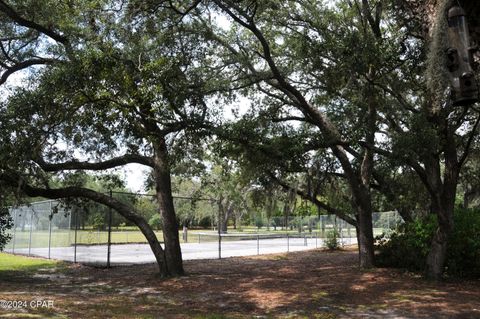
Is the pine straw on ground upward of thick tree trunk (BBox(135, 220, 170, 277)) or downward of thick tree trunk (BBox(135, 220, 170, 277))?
downward

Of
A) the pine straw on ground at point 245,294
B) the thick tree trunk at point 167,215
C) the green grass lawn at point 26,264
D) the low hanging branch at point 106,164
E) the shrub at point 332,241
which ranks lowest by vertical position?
the green grass lawn at point 26,264

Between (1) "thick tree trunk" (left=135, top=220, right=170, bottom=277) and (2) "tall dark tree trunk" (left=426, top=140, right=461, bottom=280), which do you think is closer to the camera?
(2) "tall dark tree trunk" (left=426, top=140, right=461, bottom=280)

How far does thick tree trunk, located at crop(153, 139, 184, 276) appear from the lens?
44.4 ft

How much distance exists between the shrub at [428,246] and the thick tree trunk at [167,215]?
6604 millimetres

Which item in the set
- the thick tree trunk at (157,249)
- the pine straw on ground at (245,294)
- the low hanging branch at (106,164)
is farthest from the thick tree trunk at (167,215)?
the pine straw on ground at (245,294)

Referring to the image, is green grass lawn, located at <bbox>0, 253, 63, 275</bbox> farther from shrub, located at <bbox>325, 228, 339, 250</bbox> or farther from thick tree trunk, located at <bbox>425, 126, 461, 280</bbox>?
shrub, located at <bbox>325, 228, 339, 250</bbox>

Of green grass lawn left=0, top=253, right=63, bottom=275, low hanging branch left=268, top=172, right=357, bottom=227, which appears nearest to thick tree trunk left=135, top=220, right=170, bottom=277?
green grass lawn left=0, top=253, right=63, bottom=275

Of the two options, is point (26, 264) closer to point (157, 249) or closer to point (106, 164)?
point (106, 164)

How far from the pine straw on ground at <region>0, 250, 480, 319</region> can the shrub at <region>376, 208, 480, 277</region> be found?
601mm

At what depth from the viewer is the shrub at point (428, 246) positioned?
41.3 ft

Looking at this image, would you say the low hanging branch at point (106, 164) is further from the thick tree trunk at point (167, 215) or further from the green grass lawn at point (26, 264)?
the green grass lawn at point (26, 264)

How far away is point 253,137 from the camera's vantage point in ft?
39.2

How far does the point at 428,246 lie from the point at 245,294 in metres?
6.07

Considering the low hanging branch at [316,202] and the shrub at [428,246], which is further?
the low hanging branch at [316,202]
